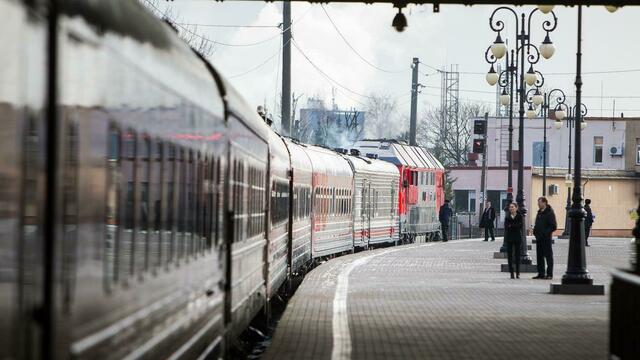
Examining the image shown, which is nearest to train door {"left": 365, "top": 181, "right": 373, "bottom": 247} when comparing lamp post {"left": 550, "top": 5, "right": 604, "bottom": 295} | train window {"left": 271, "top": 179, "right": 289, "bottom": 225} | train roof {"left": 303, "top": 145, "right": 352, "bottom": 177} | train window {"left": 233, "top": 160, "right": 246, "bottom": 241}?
train roof {"left": 303, "top": 145, "right": 352, "bottom": 177}

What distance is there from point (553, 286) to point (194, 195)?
56.3 ft

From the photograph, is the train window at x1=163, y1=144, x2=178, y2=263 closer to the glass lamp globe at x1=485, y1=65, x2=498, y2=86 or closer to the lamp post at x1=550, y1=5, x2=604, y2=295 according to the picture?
the lamp post at x1=550, y1=5, x2=604, y2=295

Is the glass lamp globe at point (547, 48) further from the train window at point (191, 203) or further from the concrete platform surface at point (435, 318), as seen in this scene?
the train window at point (191, 203)

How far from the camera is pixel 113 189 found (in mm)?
6023

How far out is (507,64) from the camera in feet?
142

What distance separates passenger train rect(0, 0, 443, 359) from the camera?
14.8 feet

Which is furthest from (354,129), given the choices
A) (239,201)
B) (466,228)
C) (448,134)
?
(239,201)

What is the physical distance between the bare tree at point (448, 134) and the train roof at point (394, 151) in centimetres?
6419

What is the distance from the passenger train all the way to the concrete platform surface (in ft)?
7.97

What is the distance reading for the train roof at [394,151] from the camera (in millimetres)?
59312

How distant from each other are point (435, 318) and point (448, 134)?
4620 inches

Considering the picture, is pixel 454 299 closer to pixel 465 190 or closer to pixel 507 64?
pixel 507 64

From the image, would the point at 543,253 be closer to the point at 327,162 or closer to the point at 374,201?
the point at 327,162

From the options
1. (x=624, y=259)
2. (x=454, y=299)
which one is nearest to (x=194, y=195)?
(x=454, y=299)
